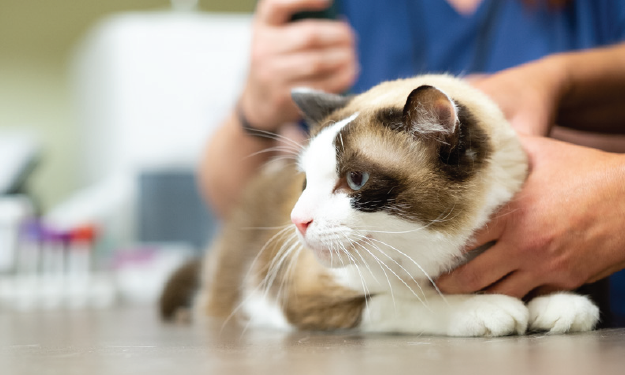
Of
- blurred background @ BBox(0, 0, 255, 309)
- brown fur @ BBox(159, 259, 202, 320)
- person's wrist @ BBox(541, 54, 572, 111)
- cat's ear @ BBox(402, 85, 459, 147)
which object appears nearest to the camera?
cat's ear @ BBox(402, 85, 459, 147)

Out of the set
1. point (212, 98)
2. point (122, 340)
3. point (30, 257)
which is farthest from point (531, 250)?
point (212, 98)

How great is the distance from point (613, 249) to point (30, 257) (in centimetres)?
234

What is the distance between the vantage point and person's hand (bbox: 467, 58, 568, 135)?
98 centimetres

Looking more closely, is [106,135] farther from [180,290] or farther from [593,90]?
[593,90]

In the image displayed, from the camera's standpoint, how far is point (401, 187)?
81cm

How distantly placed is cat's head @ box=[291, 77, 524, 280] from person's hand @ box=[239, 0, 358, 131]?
1.55ft

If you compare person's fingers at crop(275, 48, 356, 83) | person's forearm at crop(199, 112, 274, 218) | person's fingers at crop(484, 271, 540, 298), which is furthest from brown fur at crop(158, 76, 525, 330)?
person's forearm at crop(199, 112, 274, 218)

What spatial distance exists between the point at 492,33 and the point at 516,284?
34.1 inches

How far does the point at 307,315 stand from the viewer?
3.22 ft

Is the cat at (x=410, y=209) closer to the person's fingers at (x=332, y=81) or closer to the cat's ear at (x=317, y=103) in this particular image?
the cat's ear at (x=317, y=103)

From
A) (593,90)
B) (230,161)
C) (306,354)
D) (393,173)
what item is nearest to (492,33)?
(593,90)

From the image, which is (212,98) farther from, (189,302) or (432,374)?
(432,374)

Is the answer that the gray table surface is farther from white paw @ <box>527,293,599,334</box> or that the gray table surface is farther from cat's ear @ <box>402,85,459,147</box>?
cat's ear @ <box>402,85,459,147</box>

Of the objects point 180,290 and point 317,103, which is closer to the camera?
point 317,103
